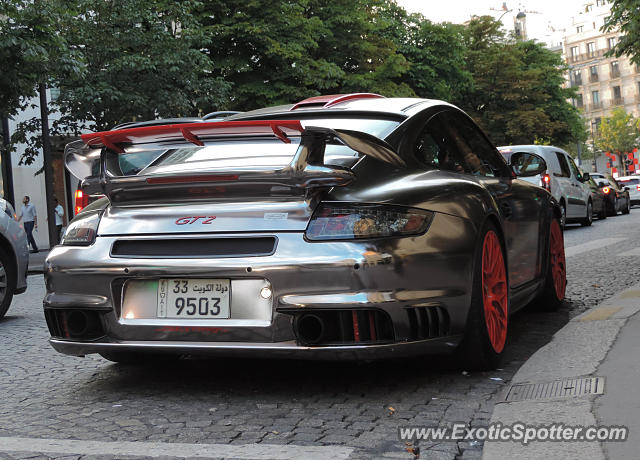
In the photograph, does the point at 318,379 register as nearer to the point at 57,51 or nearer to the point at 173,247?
the point at 173,247

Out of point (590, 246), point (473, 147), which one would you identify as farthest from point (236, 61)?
point (473, 147)

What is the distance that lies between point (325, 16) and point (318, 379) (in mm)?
29708

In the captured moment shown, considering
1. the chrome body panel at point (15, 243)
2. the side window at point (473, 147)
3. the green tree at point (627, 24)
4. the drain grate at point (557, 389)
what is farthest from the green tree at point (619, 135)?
the drain grate at point (557, 389)

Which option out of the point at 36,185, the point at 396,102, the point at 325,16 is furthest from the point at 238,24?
the point at 396,102

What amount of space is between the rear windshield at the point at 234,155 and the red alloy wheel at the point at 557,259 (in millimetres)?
2289

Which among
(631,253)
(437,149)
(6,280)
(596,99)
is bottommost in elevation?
(631,253)

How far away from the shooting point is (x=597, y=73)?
107562 mm

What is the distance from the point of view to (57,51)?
54.7ft

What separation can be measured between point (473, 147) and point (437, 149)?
26.0 inches

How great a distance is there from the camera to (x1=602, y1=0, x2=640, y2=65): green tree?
18484 mm

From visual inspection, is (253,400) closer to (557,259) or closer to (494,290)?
(494,290)

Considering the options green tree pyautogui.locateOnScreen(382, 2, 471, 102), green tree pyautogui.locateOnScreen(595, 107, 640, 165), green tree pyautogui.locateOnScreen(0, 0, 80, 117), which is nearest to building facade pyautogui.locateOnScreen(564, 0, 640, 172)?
green tree pyautogui.locateOnScreen(595, 107, 640, 165)

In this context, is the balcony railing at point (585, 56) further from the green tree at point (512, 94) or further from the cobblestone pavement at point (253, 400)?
the cobblestone pavement at point (253, 400)

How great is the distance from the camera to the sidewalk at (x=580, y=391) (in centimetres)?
290
